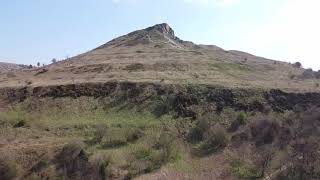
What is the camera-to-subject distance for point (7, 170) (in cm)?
3747

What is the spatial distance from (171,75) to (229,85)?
9.00m

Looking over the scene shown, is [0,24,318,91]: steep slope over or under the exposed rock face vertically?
under

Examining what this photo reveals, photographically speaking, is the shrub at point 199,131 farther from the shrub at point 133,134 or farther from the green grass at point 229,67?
the green grass at point 229,67

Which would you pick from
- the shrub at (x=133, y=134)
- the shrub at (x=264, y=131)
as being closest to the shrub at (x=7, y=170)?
the shrub at (x=133, y=134)

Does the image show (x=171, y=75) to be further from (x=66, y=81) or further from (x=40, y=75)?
(x=40, y=75)

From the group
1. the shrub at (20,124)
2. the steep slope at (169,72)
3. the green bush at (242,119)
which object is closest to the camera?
the shrub at (20,124)

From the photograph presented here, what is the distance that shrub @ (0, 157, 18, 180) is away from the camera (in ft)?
123

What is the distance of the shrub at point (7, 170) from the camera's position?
123 feet

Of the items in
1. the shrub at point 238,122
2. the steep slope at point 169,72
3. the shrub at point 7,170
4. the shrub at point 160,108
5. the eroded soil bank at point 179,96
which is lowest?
the shrub at point 7,170

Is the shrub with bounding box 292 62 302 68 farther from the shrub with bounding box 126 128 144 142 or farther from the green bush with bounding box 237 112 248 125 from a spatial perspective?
the shrub with bounding box 126 128 144 142

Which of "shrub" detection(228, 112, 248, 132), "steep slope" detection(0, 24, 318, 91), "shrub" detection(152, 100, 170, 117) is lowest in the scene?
"shrub" detection(228, 112, 248, 132)

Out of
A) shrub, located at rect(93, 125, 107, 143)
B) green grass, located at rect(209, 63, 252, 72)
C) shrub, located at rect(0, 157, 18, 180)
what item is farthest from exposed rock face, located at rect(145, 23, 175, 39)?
shrub, located at rect(0, 157, 18, 180)

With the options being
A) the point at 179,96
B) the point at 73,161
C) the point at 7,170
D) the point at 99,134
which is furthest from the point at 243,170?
the point at 7,170

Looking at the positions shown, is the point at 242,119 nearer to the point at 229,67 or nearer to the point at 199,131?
the point at 199,131
